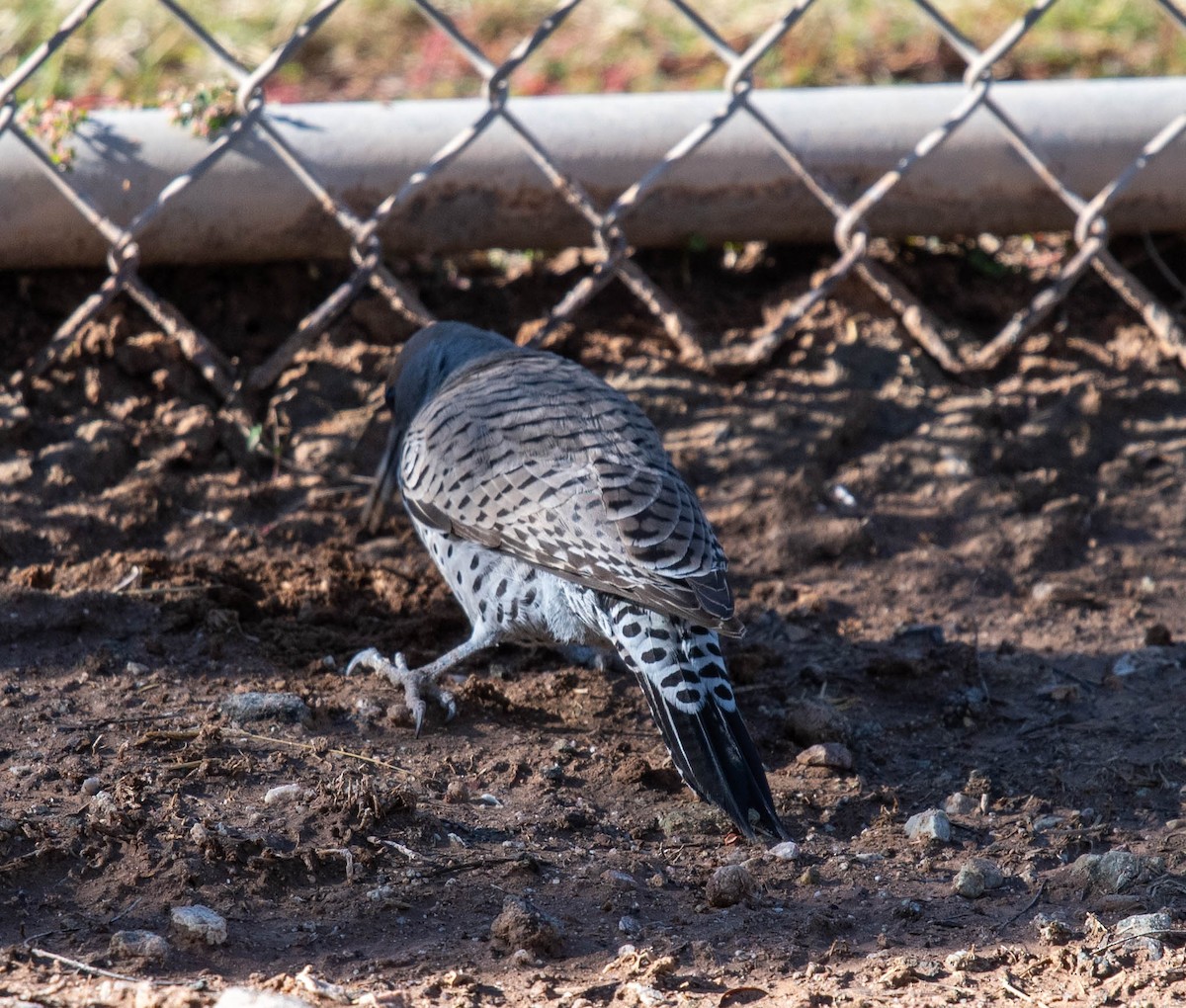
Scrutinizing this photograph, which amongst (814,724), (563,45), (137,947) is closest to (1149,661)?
(814,724)

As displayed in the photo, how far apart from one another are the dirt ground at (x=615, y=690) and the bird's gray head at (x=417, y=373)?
14cm

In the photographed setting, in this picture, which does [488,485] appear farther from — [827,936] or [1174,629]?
[1174,629]

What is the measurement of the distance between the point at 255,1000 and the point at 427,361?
2.70 meters

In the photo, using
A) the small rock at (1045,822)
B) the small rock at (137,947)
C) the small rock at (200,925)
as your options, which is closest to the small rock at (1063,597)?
the small rock at (1045,822)

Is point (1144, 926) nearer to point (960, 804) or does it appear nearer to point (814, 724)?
point (960, 804)

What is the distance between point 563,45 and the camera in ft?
23.3

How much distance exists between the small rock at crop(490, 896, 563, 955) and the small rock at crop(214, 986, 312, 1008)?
45 centimetres

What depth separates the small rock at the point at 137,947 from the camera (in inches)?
102

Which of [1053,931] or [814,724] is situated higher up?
[814,724]

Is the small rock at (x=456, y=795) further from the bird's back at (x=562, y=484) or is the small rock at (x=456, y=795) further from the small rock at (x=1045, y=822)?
the small rock at (x=1045, y=822)

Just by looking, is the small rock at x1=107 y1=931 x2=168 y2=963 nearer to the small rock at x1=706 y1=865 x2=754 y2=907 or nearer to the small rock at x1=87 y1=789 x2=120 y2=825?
the small rock at x1=87 y1=789 x2=120 y2=825

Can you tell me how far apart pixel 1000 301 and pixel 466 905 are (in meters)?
3.35

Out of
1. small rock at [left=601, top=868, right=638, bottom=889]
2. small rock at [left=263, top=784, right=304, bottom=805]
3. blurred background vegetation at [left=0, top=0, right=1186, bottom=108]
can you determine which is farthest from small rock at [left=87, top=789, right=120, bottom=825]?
blurred background vegetation at [left=0, top=0, right=1186, bottom=108]

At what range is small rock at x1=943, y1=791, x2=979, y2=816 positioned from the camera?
11.3 feet
